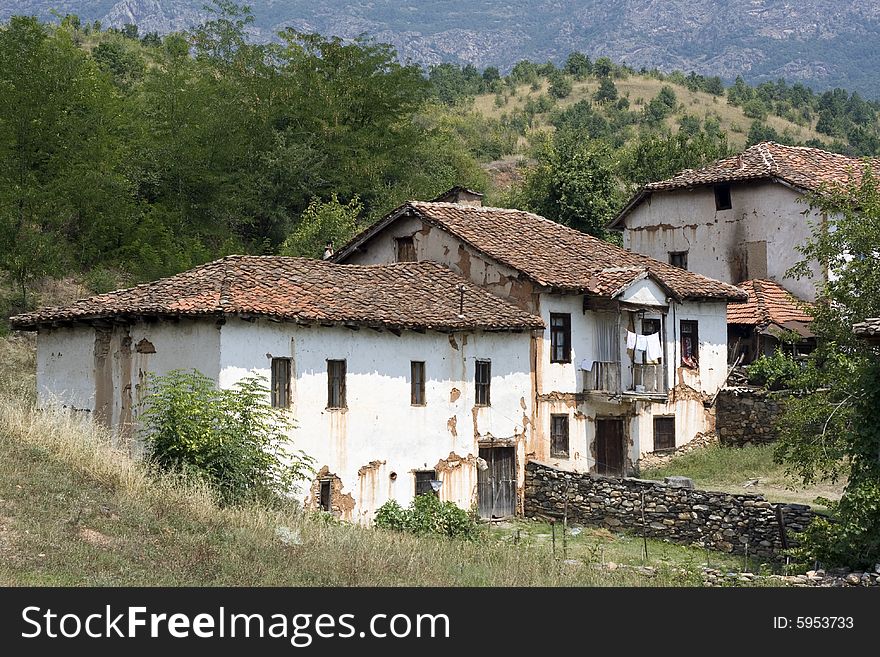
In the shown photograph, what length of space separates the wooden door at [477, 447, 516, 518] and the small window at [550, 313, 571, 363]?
2.81 metres

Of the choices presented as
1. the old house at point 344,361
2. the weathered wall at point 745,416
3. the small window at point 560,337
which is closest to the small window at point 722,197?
the weathered wall at point 745,416

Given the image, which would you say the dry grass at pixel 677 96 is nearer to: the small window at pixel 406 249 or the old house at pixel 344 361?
the small window at pixel 406 249

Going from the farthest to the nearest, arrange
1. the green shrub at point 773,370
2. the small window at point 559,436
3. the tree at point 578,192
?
the tree at point 578,192
the green shrub at point 773,370
the small window at point 559,436

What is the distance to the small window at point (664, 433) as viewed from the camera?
33.3m

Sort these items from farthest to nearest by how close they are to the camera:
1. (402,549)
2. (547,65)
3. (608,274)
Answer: (547,65)
(608,274)
(402,549)

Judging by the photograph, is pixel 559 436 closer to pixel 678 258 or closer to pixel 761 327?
pixel 761 327

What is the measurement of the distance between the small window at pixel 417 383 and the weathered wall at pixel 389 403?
0.38 feet

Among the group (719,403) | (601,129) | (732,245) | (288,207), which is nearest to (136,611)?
(719,403)

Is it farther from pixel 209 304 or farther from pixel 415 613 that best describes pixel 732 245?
pixel 415 613

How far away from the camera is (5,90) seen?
41312 millimetres

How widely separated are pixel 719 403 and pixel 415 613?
24493 millimetres

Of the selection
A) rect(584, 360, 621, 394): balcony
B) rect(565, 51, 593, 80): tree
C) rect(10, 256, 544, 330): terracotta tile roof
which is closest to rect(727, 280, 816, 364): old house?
rect(584, 360, 621, 394): balcony

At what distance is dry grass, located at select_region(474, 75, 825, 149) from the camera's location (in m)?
91.9

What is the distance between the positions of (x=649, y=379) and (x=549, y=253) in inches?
165
